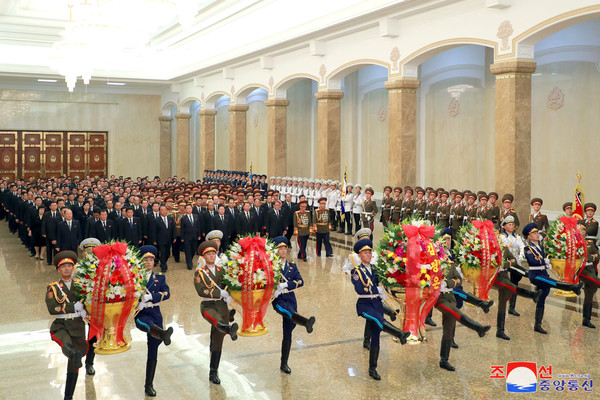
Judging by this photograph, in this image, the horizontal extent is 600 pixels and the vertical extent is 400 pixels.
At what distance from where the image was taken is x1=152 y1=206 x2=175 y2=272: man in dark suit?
14.2 meters

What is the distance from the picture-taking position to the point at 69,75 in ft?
70.6

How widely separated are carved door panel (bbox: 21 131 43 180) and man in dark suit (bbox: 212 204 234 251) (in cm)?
2457

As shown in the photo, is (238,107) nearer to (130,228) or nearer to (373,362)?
(130,228)

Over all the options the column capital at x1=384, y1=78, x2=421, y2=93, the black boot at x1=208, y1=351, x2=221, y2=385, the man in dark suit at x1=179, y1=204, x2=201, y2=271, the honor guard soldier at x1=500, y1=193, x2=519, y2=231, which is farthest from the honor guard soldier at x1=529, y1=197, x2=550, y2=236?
the black boot at x1=208, y1=351, x2=221, y2=385

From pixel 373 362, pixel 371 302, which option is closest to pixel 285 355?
pixel 373 362

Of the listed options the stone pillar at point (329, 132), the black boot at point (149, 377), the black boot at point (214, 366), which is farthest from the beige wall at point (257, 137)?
the black boot at point (149, 377)

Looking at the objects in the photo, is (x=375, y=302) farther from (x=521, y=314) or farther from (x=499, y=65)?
(x=499, y=65)

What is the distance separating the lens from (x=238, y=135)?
2867 cm

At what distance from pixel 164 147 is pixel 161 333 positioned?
32377 millimetres

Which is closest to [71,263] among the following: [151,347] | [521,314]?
[151,347]

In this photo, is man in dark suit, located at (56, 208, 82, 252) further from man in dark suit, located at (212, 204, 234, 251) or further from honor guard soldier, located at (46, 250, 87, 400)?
honor guard soldier, located at (46, 250, 87, 400)

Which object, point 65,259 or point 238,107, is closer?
point 65,259

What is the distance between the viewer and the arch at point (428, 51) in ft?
51.3

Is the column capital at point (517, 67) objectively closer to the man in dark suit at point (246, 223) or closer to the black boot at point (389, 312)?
the man in dark suit at point (246, 223)
